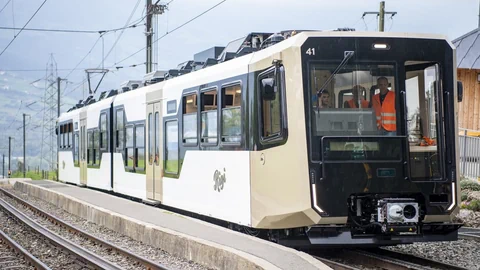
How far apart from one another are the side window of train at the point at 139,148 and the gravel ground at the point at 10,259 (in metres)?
4.52

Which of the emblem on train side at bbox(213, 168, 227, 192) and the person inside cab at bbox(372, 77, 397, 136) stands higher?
the person inside cab at bbox(372, 77, 397, 136)

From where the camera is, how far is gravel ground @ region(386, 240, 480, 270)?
1110cm

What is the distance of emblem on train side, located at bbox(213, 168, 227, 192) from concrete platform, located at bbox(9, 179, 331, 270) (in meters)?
0.66

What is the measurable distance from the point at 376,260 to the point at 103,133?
532 inches

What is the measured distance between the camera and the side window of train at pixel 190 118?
13953 mm

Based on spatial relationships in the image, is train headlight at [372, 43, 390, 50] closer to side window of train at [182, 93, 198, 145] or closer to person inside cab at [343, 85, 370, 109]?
person inside cab at [343, 85, 370, 109]

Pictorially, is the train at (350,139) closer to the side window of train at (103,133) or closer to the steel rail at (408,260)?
the steel rail at (408,260)

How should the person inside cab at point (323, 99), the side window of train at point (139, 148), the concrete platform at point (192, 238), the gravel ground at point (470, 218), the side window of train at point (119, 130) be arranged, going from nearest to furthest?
the concrete platform at point (192, 238) < the person inside cab at point (323, 99) < the gravel ground at point (470, 218) < the side window of train at point (139, 148) < the side window of train at point (119, 130)

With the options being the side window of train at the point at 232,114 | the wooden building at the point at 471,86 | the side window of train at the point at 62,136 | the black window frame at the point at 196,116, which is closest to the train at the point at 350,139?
the side window of train at the point at 232,114

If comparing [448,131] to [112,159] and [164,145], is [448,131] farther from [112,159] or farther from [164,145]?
[112,159]

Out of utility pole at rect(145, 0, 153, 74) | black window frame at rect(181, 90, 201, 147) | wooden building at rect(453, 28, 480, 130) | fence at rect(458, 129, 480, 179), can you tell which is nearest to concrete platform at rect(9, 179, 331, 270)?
black window frame at rect(181, 90, 201, 147)

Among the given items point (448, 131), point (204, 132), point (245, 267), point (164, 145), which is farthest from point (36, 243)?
point (448, 131)

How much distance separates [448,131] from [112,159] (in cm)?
1255

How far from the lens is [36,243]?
15.0 metres
